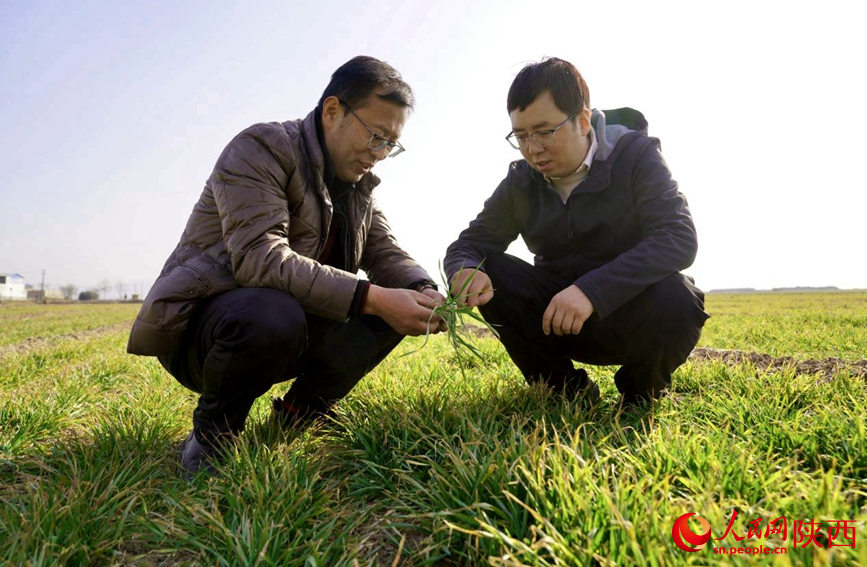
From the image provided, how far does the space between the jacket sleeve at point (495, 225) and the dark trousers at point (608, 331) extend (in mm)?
134

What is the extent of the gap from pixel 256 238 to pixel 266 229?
0.21 ft

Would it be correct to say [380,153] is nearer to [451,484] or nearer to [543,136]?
[543,136]

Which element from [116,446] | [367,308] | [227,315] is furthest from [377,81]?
[116,446]

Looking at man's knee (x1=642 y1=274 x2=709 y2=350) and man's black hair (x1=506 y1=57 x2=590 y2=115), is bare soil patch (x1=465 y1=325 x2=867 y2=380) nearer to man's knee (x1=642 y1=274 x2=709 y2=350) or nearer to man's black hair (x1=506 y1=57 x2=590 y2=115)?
man's knee (x1=642 y1=274 x2=709 y2=350)

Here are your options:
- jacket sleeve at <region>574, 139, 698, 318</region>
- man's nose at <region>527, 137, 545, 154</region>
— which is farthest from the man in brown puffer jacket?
jacket sleeve at <region>574, 139, 698, 318</region>

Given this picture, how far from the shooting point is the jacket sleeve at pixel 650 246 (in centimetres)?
251

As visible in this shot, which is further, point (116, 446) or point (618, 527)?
point (116, 446)

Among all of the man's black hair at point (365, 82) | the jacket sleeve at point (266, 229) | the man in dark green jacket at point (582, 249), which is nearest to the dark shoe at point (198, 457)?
the jacket sleeve at point (266, 229)

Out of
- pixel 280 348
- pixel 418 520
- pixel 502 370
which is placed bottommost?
pixel 502 370

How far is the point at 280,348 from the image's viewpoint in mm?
2422

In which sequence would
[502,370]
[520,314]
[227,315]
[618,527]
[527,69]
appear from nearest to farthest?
[618,527], [227,315], [527,69], [520,314], [502,370]

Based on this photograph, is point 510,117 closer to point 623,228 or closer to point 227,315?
point 623,228

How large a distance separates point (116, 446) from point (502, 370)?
2.59 m

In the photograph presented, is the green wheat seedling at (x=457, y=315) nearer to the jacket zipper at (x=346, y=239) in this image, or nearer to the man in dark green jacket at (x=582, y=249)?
the man in dark green jacket at (x=582, y=249)
